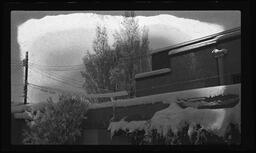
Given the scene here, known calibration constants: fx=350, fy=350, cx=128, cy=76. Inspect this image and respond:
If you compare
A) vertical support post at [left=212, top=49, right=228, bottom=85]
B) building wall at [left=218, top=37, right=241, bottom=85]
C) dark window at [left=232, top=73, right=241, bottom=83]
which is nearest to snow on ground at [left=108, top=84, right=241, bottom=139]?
dark window at [left=232, top=73, right=241, bottom=83]

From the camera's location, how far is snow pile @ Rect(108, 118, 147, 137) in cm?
883

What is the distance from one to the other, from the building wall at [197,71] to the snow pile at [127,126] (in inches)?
34.7

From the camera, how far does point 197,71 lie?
10727 millimetres

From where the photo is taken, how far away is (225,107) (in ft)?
26.5

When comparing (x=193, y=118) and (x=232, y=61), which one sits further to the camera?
(x=232, y=61)

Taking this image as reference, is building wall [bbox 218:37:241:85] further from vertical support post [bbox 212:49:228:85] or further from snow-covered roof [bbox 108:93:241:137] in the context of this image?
snow-covered roof [bbox 108:93:241:137]

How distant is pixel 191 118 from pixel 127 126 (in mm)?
1789

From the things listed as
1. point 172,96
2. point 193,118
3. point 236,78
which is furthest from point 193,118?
point 236,78

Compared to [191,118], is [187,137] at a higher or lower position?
lower

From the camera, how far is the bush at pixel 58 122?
26.3ft

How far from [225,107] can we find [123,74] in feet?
9.10

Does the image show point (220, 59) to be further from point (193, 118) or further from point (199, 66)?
point (193, 118)

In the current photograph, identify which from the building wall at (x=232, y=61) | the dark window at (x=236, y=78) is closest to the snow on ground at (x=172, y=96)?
the dark window at (x=236, y=78)
